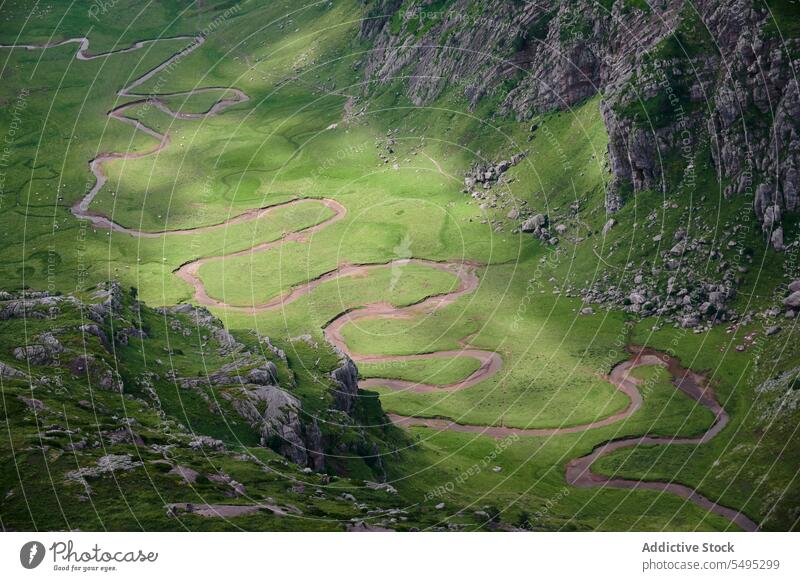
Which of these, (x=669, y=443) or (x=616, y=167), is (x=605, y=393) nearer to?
(x=669, y=443)

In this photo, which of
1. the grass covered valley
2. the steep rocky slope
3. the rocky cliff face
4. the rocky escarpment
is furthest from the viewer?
the rocky cliff face

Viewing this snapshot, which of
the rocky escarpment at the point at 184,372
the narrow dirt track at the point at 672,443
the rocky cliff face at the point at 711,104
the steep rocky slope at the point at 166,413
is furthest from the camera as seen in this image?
the rocky cliff face at the point at 711,104

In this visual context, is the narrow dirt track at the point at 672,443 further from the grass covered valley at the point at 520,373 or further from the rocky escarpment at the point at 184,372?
the rocky escarpment at the point at 184,372

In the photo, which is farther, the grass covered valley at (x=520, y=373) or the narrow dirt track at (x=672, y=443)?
the narrow dirt track at (x=672, y=443)

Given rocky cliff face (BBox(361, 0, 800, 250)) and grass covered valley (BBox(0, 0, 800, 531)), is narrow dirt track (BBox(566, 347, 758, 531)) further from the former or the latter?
rocky cliff face (BBox(361, 0, 800, 250))

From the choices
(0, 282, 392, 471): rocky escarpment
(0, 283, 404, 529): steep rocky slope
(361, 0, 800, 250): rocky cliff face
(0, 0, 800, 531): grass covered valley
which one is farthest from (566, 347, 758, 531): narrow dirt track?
(361, 0, 800, 250): rocky cliff face

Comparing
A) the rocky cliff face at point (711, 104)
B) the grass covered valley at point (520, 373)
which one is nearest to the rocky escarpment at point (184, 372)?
the grass covered valley at point (520, 373)

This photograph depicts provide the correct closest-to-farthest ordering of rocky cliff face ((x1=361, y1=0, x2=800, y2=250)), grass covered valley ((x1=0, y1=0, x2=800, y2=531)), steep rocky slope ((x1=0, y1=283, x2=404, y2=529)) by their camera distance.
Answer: steep rocky slope ((x1=0, y1=283, x2=404, y2=529)), grass covered valley ((x1=0, y1=0, x2=800, y2=531)), rocky cliff face ((x1=361, y1=0, x2=800, y2=250))

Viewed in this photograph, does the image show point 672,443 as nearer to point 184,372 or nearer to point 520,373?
point 520,373

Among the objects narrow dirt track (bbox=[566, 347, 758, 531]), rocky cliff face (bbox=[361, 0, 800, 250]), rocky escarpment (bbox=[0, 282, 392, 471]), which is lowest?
narrow dirt track (bbox=[566, 347, 758, 531])

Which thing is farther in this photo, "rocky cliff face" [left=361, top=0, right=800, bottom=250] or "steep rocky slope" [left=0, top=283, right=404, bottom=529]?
"rocky cliff face" [left=361, top=0, right=800, bottom=250]

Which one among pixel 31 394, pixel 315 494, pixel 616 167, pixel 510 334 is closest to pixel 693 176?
pixel 616 167
